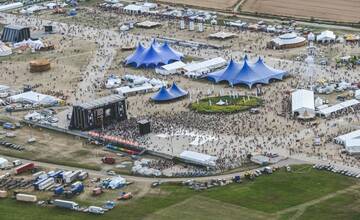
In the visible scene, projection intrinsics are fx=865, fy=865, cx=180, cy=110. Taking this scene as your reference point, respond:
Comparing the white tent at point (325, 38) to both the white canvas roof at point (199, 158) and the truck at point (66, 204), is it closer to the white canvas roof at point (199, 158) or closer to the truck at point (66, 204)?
the white canvas roof at point (199, 158)

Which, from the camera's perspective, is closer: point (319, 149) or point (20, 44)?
point (319, 149)

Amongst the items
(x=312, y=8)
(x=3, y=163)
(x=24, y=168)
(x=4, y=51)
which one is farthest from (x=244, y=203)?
(x=312, y=8)

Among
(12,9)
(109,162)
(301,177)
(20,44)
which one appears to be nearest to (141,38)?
(20,44)

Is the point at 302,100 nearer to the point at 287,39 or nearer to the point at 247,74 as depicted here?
the point at 247,74

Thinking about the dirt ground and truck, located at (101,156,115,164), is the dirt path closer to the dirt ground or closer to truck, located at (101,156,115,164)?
truck, located at (101,156,115,164)

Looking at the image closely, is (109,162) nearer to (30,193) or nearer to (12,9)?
(30,193)

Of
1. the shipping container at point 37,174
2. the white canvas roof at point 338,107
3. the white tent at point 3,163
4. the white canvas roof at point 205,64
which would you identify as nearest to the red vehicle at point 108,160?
the shipping container at point 37,174
